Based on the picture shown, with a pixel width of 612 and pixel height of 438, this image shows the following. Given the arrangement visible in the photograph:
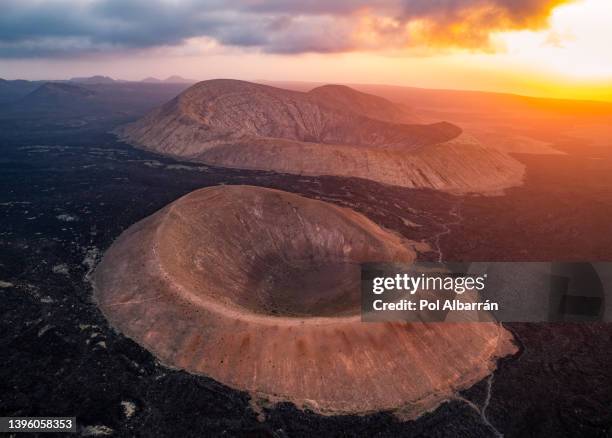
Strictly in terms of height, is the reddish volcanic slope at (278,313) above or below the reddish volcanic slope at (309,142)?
A: below

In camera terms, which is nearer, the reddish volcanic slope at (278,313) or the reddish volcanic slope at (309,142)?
the reddish volcanic slope at (278,313)

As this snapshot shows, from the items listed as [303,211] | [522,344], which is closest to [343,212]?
[303,211]

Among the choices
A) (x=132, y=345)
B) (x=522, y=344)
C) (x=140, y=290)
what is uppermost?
(x=140, y=290)

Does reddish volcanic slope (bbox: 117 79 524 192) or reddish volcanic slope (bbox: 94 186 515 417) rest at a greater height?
reddish volcanic slope (bbox: 117 79 524 192)

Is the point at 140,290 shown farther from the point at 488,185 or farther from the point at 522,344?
the point at 488,185

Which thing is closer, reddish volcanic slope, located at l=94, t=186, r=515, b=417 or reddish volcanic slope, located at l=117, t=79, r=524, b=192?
reddish volcanic slope, located at l=94, t=186, r=515, b=417
